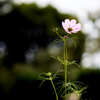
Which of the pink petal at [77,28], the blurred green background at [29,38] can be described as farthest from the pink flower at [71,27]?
the blurred green background at [29,38]

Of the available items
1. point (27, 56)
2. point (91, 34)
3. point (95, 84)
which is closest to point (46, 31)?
point (27, 56)

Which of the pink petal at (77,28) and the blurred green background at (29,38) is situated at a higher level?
the pink petal at (77,28)

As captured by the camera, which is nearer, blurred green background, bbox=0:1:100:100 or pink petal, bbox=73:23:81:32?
pink petal, bbox=73:23:81:32

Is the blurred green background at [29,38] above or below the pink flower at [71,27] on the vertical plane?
below

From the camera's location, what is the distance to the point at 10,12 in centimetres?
981

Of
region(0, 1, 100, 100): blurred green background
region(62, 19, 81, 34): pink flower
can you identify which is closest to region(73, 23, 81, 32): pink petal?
region(62, 19, 81, 34): pink flower

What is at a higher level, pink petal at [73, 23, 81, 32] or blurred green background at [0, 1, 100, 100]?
pink petal at [73, 23, 81, 32]

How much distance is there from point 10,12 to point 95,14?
3.51 metres

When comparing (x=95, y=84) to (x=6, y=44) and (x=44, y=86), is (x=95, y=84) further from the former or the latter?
(x=6, y=44)

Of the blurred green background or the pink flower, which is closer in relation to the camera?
the pink flower

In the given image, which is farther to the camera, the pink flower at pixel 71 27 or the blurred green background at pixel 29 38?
the blurred green background at pixel 29 38

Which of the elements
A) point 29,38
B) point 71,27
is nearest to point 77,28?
point 71,27

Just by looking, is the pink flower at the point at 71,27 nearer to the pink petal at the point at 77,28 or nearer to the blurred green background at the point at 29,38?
the pink petal at the point at 77,28

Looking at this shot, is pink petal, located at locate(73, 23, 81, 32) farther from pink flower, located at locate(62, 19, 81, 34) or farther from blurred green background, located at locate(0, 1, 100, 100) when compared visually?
blurred green background, located at locate(0, 1, 100, 100)
